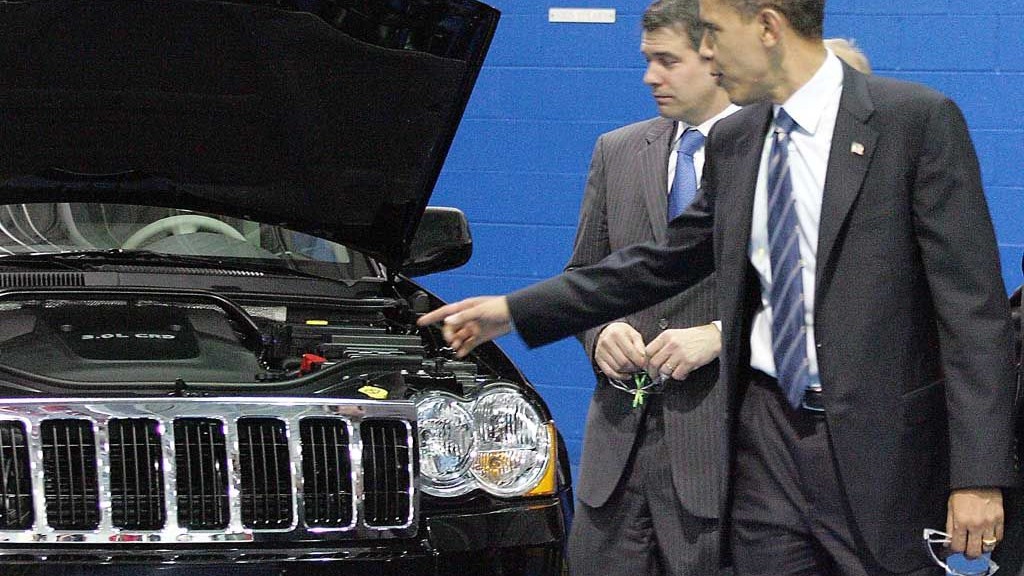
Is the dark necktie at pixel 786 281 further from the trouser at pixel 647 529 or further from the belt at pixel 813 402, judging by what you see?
the trouser at pixel 647 529

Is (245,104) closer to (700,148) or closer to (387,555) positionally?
(700,148)

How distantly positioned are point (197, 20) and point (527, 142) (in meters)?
3.10

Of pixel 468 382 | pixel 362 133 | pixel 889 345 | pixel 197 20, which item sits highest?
pixel 197 20

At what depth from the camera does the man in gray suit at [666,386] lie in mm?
3258

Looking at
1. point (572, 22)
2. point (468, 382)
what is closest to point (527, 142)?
point (572, 22)

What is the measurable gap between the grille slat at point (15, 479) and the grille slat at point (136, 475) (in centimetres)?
16

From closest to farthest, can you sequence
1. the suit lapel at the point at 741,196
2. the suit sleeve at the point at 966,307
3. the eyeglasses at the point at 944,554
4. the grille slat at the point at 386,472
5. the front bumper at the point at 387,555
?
the suit sleeve at the point at 966,307 < the eyeglasses at the point at 944,554 < the suit lapel at the point at 741,196 < the front bumper at the point at 387,555 < the grille slat at the point at 386,472

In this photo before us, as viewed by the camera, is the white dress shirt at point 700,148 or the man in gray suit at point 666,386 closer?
the man in gray suit at point 666,386

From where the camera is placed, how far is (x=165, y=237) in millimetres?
4031

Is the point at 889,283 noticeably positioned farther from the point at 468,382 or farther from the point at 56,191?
the point at 56,191

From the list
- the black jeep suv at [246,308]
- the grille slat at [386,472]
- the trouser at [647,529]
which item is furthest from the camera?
the trouser at [647,529]

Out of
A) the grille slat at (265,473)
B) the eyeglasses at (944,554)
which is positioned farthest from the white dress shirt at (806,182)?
the grille slat at (265,473)

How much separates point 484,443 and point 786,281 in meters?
0.92

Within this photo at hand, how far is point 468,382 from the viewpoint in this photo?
3.22m
